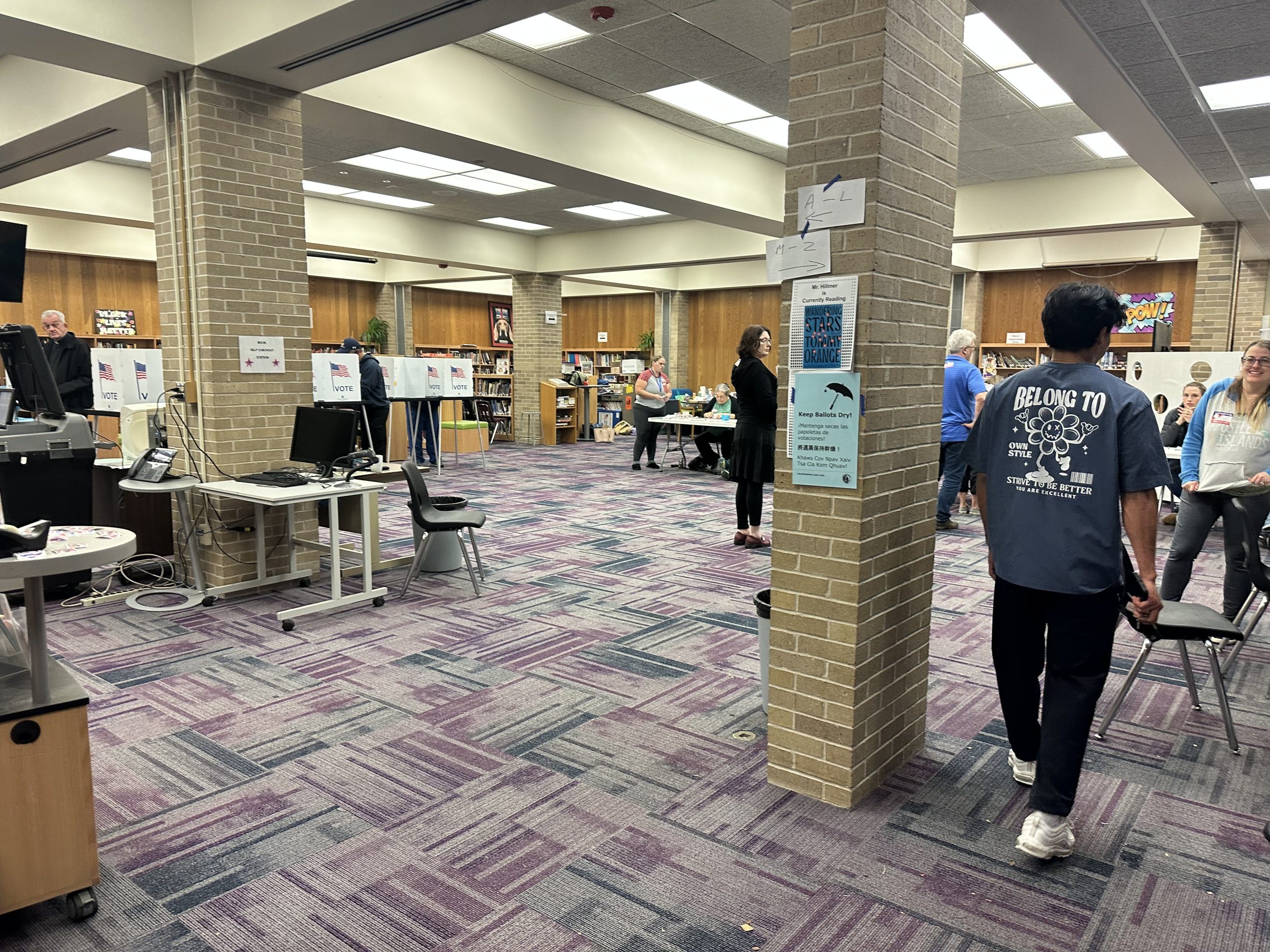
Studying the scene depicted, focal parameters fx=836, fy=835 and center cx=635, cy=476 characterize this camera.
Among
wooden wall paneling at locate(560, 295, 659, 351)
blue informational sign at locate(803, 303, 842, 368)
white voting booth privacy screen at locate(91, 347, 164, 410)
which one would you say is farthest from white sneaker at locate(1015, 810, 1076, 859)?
wooden wall paneling at locate(560, 295, 659, 351)

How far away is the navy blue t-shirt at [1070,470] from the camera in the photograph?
2156mm

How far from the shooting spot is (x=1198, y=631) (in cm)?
293

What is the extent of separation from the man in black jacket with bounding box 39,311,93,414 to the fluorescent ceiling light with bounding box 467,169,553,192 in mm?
4266

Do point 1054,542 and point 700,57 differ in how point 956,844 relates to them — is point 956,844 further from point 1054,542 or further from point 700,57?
point 700,57

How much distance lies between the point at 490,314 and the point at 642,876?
54.3ft

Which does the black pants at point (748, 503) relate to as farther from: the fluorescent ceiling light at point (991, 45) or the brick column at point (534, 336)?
the brick column at point (534, 336)

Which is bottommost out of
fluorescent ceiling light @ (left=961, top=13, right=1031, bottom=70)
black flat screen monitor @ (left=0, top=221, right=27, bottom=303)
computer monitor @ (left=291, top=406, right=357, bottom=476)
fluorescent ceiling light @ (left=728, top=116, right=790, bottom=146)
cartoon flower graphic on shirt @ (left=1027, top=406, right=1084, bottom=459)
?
computer monitor @ (left=291, top=406, right=357, bottom=476)

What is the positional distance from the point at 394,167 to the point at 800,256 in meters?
7.71

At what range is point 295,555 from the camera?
17.4 ft

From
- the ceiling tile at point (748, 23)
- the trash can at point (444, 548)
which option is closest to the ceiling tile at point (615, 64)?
the ceiling tile at point (748, 23)

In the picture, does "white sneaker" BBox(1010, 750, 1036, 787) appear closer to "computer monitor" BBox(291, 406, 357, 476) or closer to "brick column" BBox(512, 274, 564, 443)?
"computer monitor" BBox(291, 406, 357, 476)

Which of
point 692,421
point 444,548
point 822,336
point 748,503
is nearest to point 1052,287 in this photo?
point 692,421

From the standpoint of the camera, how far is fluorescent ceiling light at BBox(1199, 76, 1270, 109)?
209 inches

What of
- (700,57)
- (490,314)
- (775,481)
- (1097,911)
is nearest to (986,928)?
(1097,911)
